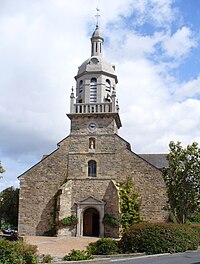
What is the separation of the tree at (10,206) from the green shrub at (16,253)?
2474cm

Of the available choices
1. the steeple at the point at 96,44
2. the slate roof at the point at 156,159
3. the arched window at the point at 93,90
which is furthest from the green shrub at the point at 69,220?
the slate roof at the point at 156,159

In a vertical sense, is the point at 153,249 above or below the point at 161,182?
below

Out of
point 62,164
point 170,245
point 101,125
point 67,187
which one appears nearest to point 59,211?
point 67,187

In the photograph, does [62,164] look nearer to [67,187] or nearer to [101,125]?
[67,187]

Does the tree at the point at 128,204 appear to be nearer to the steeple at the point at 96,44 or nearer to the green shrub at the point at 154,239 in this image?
the green shrub at the point at 154,239

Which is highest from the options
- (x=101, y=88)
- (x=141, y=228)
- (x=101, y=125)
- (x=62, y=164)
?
(x=101, y=88)

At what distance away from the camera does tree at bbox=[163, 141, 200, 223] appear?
27877 millimetres

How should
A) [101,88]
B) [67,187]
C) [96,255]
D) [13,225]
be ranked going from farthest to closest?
[13,225]
[101,88]
[67,187]
[96,255]

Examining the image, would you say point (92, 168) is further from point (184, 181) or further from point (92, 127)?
point (184, 181)

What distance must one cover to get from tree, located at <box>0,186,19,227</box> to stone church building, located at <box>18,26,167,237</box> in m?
6.82

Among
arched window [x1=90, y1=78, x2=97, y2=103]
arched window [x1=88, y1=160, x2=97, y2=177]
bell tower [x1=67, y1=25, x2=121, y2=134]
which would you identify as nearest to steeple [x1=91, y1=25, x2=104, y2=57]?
bell tower [x1=67, y1=25, x2=121, y2=134]

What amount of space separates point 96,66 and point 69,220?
14255 millimetres

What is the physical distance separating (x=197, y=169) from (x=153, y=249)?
11612 mm

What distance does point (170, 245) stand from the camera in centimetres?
1809
